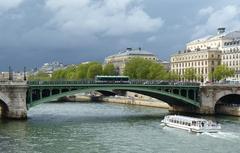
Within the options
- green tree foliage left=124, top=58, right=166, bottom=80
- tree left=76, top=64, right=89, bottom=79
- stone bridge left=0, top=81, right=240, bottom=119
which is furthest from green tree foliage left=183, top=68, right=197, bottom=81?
tree left=76, top=64, right=89, bottom=79

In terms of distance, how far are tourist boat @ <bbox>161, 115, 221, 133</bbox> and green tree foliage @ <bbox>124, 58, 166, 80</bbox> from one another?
6364cm

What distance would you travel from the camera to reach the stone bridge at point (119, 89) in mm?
69250

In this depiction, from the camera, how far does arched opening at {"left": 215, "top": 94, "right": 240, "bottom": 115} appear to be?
79.1 m

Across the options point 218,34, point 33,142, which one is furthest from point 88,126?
point 218,34

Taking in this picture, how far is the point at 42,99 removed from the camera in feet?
231

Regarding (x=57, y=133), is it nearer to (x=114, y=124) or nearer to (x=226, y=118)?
(x=114, y=124)

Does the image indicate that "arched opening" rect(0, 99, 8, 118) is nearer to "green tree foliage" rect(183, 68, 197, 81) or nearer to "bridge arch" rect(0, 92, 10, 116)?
"bridge arch" rect(0, 92, 10, 116)

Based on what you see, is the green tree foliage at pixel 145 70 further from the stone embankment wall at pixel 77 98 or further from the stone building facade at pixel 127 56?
the stone building facade at pixel 127 56

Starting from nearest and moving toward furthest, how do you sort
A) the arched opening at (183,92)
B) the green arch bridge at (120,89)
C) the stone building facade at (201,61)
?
the green arch bridge at (120,89) < the arched opening at (183,92) < the stone building facade at (201,61)

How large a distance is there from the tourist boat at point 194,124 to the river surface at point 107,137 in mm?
1073

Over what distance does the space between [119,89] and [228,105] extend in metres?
16.0

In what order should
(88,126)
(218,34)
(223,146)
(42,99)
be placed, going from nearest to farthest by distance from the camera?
(223,146) < (88,126) < (42,99) < (218,34)

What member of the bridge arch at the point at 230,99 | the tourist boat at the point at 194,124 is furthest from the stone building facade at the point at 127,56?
the tourist boat at the point at 194,124

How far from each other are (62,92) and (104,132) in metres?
16.3
